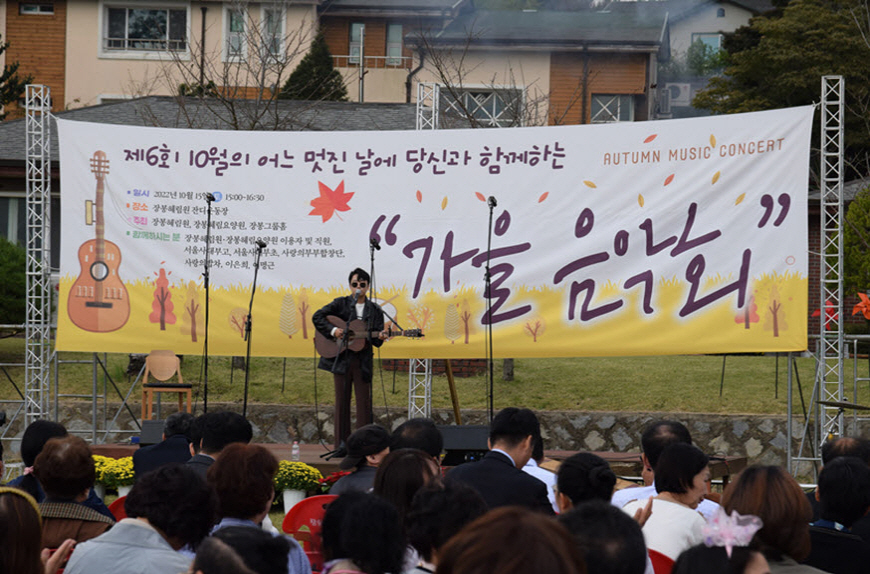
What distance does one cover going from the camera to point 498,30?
2831cm

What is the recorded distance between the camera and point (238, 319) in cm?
1024

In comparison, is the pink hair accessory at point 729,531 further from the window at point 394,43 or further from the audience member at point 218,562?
the window at point 394,43

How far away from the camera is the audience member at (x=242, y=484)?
373 cm

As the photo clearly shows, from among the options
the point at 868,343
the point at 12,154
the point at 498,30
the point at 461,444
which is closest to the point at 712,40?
the point at 498,30

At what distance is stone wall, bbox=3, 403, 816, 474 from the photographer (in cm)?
1183

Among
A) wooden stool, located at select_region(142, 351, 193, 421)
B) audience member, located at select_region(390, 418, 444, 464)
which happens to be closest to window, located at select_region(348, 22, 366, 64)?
wooden stool, located at select_region(142, 351, 193, 421)

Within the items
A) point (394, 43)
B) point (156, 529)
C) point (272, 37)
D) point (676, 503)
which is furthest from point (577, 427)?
point (394, 43)

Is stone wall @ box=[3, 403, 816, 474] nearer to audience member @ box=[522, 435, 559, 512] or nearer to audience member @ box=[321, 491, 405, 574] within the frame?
audience member @ box=[522, 435, 559, 512]

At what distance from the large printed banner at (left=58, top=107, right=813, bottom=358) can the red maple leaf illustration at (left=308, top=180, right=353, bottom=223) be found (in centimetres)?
2

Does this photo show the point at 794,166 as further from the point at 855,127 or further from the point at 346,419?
the point at 855,127

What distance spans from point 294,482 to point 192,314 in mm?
2749

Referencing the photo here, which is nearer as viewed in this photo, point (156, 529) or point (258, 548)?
point (258, 548)

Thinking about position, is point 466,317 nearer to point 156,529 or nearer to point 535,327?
point 535,327

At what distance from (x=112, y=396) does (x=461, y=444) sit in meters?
7.10
